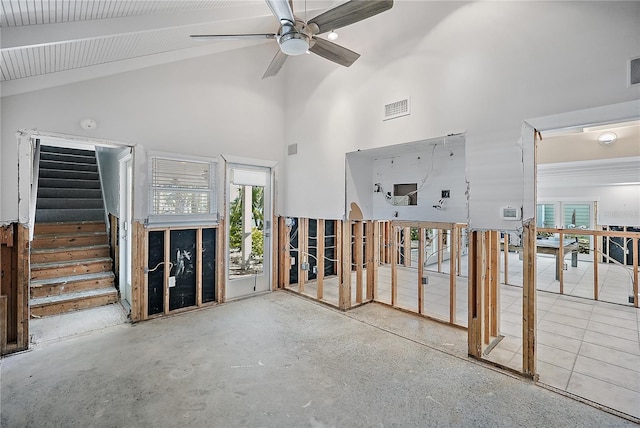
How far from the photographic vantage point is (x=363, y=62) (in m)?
3.80

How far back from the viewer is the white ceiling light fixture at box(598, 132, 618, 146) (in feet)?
13.7

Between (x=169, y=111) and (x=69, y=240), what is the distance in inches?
108

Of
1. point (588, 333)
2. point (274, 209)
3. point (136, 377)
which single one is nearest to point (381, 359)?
point (136, 377)

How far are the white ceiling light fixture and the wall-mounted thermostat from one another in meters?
3.10

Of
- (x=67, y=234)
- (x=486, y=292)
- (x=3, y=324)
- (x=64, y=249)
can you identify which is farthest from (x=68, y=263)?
(x=486, y=292)

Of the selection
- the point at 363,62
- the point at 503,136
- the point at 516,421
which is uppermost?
the point at 363,62

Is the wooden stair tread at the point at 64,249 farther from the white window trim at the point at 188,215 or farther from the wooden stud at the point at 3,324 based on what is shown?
the white window trim at the point at 188,215

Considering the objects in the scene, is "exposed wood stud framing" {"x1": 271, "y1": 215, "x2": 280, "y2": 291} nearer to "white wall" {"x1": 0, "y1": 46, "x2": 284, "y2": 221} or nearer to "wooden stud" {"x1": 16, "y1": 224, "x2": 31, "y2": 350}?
"white wall" {"x1": 0, "y1": 46, "x2": 284, "y2": 221}

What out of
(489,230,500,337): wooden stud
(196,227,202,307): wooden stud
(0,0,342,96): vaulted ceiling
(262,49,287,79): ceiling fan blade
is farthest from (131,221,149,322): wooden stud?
(489,230,500,337): wooden stud

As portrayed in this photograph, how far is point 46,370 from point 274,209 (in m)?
3.27

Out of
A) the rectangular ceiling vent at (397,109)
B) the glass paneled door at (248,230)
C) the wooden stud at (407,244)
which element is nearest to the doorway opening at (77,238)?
the glass paneled door at (248,230)

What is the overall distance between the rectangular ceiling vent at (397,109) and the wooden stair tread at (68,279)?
183 inches

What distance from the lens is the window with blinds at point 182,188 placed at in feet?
12.4

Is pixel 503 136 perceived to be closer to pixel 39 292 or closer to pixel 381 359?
pixel 381 359
